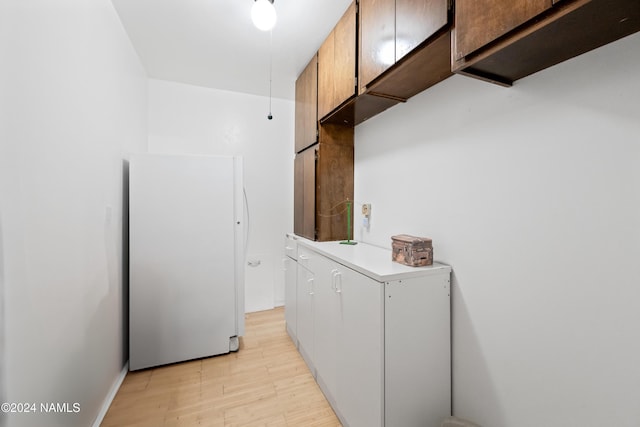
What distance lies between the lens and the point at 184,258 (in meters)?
2.05

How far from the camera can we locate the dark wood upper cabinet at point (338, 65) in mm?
1609

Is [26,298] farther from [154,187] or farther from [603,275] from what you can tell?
[603,275]

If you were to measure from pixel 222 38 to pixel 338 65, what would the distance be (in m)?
0.99

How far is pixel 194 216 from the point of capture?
2070mm

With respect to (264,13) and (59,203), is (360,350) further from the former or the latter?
(264,13)

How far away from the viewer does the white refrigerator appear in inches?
76.6

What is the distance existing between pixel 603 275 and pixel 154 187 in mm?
2522

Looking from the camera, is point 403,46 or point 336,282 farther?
point 336,282

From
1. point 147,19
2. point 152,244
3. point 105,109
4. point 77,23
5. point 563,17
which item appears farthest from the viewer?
point 152,244

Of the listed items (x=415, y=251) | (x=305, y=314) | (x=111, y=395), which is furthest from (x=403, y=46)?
(x=111, y=395)

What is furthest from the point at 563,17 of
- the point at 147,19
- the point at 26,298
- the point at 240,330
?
the point at 240,330

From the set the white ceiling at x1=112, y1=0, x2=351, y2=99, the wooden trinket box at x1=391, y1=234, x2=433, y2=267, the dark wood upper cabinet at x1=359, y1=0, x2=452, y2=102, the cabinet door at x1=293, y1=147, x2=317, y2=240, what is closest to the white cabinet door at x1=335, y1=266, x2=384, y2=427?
the wooden trinket box at x1=391, y1=234, x2=433, y2=267

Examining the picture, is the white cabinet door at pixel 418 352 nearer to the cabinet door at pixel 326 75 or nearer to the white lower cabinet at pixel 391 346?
the white lower cabinet at pixel 391 346

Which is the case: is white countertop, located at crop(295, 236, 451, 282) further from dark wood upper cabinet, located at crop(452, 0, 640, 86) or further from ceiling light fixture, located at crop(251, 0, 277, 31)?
ceiling light fixture, located at crop(251, 0, 277, 31)
